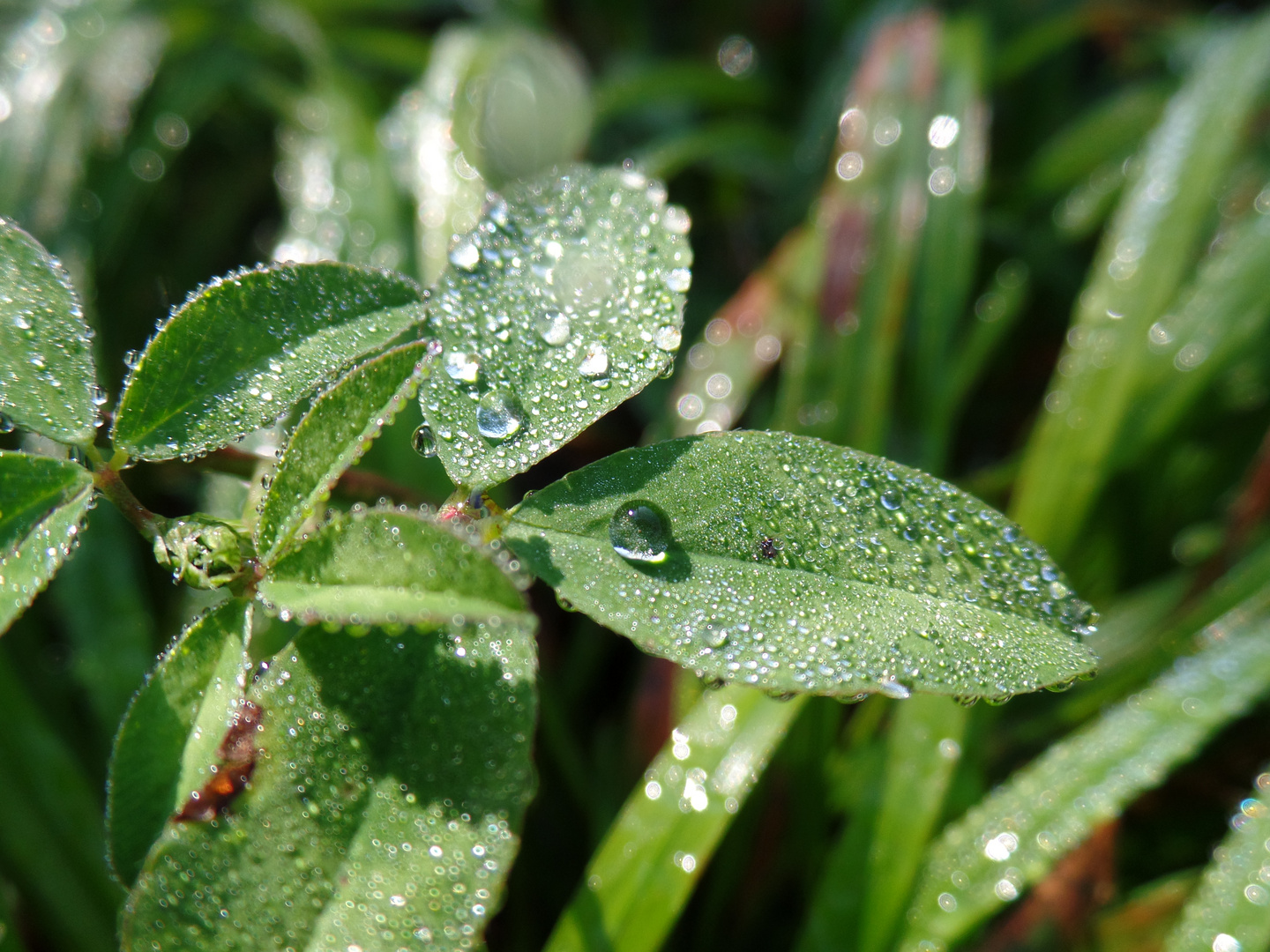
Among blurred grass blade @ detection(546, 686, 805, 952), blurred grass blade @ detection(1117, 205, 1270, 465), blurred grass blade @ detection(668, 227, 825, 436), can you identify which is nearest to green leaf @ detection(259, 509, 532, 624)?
blurred grass blade @ detection(546, 686, 805, 952)

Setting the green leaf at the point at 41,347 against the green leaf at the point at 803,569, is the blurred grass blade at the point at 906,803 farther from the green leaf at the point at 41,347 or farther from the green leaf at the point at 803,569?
the green leaf at the point at 41,347

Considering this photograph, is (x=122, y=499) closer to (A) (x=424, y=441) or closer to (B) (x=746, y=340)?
(A) (x=424, y=441)

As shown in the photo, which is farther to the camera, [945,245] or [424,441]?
[945,245]

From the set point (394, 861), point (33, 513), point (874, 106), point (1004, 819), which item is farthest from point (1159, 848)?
point (33, 513)

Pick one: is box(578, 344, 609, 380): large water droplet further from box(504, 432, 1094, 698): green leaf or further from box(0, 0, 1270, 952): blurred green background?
box(0, 0, 1270, 952): blurred green background

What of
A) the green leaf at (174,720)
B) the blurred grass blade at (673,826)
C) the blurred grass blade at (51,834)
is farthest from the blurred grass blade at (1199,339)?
the blurred grass blade at (51,834)

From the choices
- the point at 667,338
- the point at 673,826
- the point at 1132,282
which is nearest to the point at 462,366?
Result: the point at 667,338
